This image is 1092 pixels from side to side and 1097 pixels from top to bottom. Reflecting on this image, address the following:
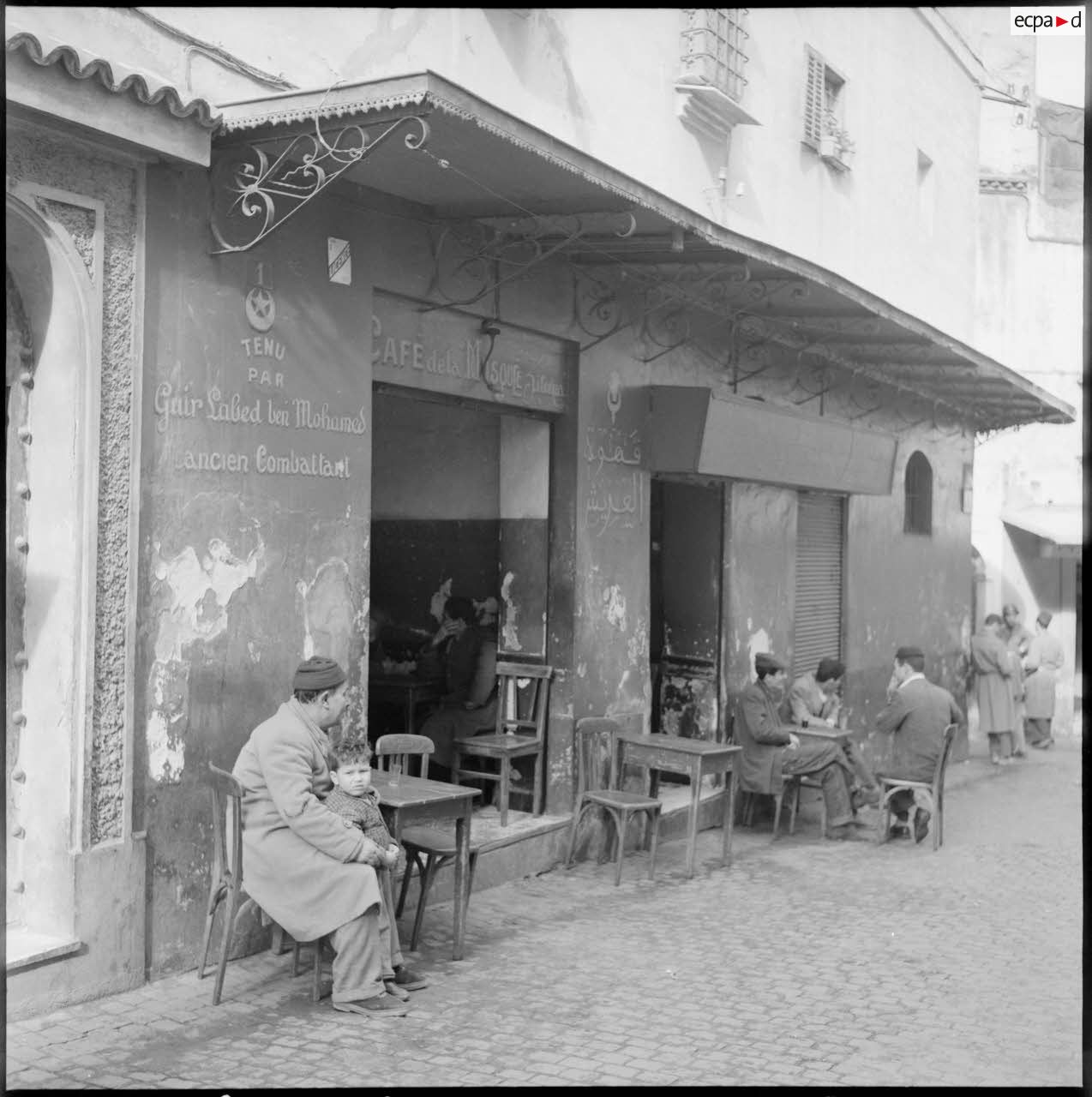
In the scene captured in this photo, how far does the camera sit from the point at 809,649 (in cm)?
1270

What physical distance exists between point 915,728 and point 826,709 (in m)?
1.19

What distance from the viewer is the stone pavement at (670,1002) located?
5.05 meters

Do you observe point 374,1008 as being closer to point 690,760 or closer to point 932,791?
point 690,760

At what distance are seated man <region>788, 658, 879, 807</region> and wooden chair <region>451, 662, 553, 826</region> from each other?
2827 millimetres

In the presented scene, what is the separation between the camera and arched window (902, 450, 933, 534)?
15.4 meters

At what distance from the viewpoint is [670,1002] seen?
5.97m

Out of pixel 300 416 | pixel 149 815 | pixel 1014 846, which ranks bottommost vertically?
pixel 1014 846

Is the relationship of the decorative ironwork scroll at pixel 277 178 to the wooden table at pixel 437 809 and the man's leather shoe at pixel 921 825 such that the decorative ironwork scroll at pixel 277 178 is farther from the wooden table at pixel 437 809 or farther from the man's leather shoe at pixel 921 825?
the man's leather shoe at pixel 921 825

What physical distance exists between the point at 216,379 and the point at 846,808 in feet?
20.6

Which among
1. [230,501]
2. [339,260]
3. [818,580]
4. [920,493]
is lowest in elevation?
[818,580]

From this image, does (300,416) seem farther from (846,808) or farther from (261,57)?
(846,808)

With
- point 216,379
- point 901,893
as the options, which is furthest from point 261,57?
point 901,893

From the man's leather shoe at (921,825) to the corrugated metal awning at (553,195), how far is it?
3.86m

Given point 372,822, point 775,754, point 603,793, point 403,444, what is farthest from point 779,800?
point 372,822
